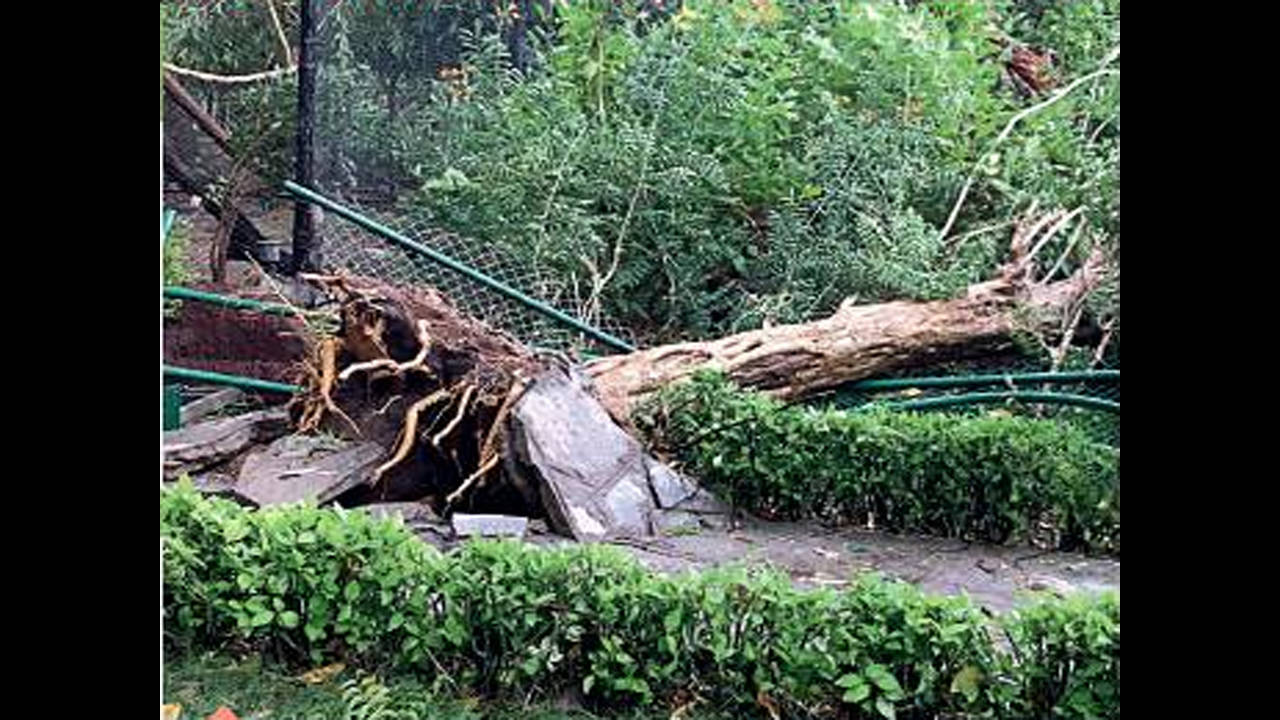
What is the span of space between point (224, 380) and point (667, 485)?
3.84 feet

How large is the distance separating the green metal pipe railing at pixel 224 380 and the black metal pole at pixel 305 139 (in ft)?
1.29

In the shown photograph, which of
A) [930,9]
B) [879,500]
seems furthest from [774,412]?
[930,9]

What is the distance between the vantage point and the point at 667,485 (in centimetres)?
304

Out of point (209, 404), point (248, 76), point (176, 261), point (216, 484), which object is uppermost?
point (248, 76)

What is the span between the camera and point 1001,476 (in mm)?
2709

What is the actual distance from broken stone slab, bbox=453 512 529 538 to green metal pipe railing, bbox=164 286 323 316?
87 centimetres

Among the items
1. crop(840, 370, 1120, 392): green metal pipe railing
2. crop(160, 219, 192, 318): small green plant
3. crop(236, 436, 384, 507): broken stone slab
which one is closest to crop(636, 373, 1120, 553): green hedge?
crop(840, 370, 1120, 392): green metal pipe railing

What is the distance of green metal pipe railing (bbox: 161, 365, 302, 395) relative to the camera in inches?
133

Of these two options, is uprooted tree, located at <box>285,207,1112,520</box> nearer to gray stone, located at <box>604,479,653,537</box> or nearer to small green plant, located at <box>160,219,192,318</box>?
gray stone, located at <box>604,479,653,537</box>

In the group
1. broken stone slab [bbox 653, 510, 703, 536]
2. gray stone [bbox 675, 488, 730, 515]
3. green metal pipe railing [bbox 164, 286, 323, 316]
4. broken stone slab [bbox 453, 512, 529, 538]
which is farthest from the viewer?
green metal pipe railing [bbox 164, 286, 323, 316]

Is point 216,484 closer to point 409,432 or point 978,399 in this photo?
point 409,432

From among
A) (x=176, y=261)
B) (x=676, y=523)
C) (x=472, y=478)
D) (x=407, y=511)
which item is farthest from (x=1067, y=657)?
(x=176, y=261)
